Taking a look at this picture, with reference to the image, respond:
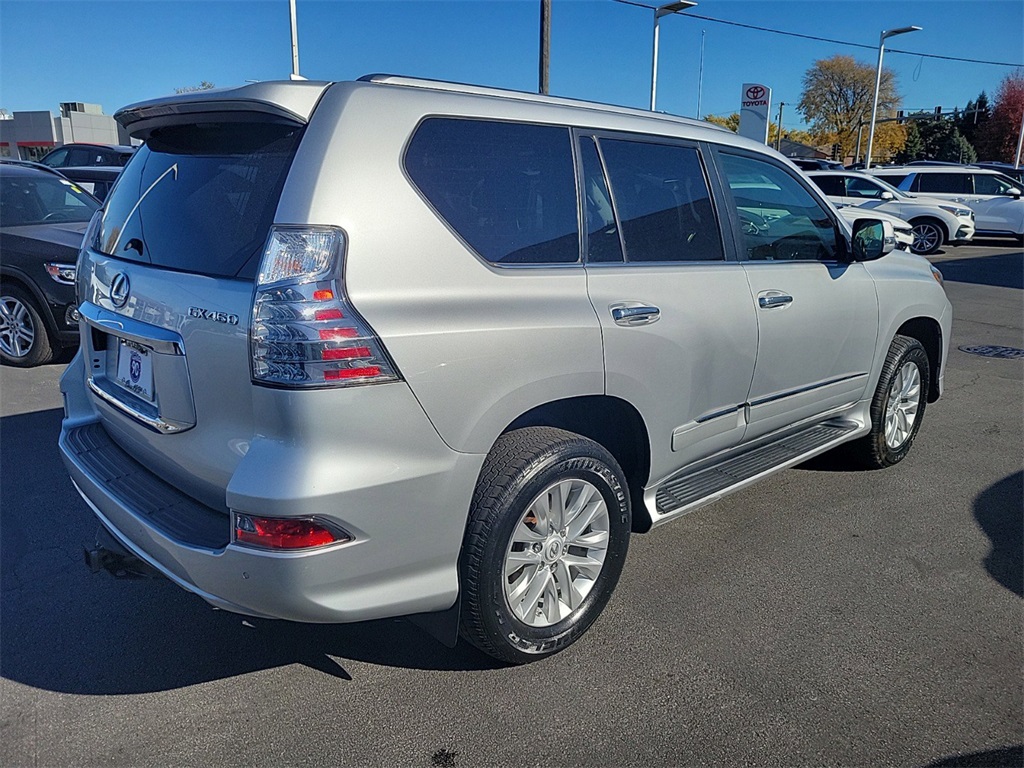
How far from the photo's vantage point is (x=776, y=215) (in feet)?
13.2

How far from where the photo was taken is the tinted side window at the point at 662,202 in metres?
3.20

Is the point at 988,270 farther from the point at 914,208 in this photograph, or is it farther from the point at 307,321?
the point at 307,321

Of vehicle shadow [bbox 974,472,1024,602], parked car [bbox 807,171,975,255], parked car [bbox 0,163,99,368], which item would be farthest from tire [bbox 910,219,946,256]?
parked car [bbox 0,163,99,368]

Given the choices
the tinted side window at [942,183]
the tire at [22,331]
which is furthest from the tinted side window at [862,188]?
the tire at [22,331]

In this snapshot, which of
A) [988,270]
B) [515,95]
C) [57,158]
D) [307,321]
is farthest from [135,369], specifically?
[57,158]

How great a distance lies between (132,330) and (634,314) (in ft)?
5.68

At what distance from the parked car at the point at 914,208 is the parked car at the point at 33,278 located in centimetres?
1536

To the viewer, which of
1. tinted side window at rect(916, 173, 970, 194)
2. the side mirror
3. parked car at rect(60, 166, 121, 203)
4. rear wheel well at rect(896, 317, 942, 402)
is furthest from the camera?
tinted side window at rect(916, 173, 970, 194)

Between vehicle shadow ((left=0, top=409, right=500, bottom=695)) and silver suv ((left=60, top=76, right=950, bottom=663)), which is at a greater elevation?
silver suv ((left=60, top=76, right=950, bottom=663))

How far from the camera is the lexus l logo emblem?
8.98 ft

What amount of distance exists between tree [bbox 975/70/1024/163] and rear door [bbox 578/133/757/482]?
7381cm

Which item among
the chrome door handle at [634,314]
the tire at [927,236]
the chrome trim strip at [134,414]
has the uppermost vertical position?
the chrome door handle at [634,314]

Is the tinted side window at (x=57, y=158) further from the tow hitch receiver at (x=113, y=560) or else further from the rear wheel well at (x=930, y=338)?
the rear wheel well at (x=930, y=338)

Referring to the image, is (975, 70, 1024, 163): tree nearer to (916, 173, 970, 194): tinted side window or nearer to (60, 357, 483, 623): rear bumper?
(916, 173, 970, 194): tinted side window
